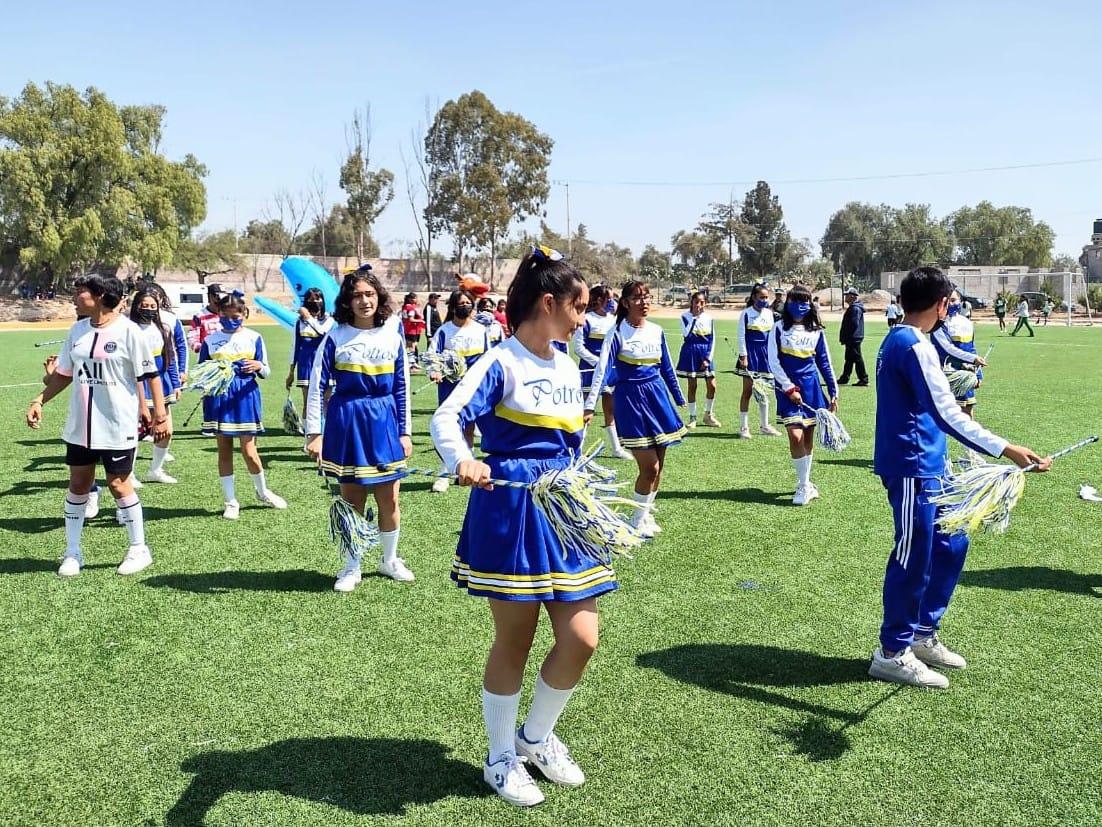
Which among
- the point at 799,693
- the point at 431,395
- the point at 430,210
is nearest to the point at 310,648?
the point at 799,693

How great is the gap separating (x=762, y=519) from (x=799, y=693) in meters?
3.36

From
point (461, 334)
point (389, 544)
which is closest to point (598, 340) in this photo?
point (461, 334)

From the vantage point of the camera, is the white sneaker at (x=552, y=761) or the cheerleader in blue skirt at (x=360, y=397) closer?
the white sneaker at (x=552, y=761)

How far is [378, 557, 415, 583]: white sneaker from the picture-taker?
19.2 feet

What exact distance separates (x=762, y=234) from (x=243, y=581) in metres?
79.3

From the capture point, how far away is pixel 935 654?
4469 millimetres

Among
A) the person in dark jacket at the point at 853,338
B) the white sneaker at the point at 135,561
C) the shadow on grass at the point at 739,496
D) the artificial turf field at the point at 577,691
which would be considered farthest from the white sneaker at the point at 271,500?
the person in dark jacket at the point at 853,338

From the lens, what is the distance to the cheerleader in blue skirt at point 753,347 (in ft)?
39.4

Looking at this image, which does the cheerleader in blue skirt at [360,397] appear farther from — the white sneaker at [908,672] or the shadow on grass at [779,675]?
the white sneaker at [908,672]

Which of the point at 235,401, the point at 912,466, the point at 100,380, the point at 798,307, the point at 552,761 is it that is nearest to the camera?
the point at 552,761

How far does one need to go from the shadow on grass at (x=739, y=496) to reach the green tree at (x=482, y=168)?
52828 mm

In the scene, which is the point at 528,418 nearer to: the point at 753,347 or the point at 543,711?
the point at 543,711

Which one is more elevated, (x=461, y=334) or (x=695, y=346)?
(x=461, y=334)

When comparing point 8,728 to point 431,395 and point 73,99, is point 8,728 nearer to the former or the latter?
point 431,395
